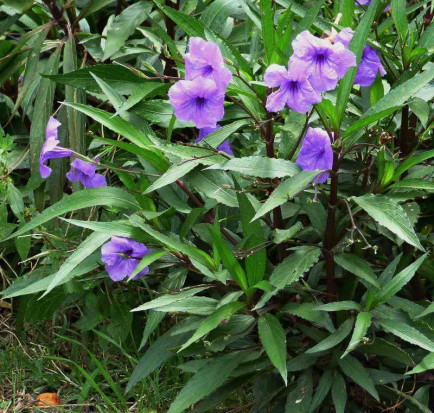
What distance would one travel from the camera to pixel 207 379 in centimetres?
191

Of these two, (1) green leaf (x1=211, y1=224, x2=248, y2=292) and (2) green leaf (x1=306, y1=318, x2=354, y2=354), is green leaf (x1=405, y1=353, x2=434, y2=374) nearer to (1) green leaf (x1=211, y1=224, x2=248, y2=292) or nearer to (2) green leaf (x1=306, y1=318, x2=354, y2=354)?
(2) green leaf (x1=306, y1=318, x2=354, y2=354)

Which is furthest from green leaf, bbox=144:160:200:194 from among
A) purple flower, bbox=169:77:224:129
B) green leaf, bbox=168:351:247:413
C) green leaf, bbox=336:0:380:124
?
green leaf, bbox=168:351:247:413

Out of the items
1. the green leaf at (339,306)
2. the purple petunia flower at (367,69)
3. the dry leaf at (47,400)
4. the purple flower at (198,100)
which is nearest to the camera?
the purple flower at (198,100)

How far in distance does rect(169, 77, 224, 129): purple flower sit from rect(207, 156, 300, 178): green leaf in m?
0.10

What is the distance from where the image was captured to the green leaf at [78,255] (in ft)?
6.04

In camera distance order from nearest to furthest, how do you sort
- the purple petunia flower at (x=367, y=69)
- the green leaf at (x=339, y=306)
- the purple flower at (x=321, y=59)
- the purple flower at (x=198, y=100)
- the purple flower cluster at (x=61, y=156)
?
the purple flower at (x=321, y=59) → the purple flower at (x=198, y=100) → the green leaf at (x=339, y=306) → the purple petunia flower at (x=367, y=69) → the purple flower cluster at (x=61, y=156)

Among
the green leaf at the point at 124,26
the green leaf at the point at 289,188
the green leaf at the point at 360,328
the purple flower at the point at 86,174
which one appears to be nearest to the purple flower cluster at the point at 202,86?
the green leaf at the point at 289,188

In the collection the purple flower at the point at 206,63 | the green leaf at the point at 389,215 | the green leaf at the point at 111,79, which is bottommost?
the green leaf at the point at 111,79

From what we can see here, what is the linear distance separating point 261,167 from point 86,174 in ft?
1.89

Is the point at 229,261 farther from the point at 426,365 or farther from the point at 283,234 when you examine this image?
the point at 426,365

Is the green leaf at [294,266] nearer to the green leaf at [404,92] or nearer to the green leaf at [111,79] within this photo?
the green leaf at [404,92]

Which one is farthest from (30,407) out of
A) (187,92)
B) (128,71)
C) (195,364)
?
(187,92)

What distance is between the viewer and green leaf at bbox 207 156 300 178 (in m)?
1.70

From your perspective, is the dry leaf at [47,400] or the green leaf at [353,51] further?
the dry leaf at [47,400]
